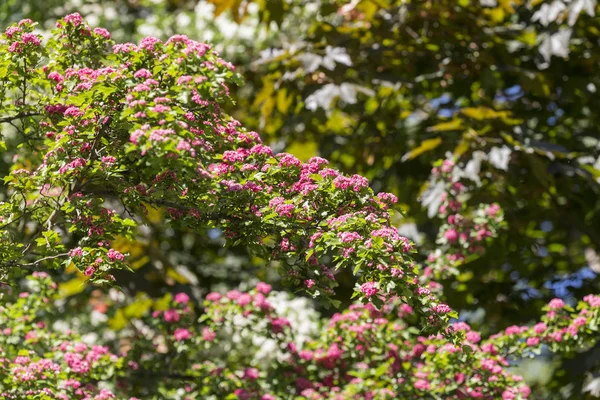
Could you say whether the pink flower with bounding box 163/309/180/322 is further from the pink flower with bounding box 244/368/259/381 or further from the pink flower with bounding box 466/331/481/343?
the pink flower with bounding box 466/331/481/343

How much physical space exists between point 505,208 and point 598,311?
1.00 meters

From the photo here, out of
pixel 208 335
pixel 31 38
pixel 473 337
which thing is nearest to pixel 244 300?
pixel 208 335

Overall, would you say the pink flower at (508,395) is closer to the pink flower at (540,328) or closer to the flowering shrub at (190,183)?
the pink flower at (540,328)

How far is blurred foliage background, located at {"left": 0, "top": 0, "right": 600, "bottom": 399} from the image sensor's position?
4.73 meters

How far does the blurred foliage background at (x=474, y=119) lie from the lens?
186 inches

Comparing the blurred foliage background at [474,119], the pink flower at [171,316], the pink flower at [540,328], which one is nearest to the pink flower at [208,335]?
the pink flower at [171,316]

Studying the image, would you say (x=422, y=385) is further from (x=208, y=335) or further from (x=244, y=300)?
(x=208, y=335)

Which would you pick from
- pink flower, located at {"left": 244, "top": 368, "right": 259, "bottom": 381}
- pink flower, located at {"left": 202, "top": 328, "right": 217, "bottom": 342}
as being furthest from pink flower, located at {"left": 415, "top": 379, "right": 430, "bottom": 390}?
pink flower, located at {"left": 202, "top": 328, "right": 217, "bottom": 342}

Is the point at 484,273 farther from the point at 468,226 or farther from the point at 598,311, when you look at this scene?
the point at 598,311

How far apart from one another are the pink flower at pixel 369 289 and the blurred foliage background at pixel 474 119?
189 centimetres

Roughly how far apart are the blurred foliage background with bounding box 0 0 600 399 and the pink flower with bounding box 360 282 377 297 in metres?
1.89

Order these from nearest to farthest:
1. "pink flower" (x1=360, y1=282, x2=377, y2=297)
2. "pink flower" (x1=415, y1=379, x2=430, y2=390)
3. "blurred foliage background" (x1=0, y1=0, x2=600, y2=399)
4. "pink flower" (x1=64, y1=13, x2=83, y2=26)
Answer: "pink flower" (x1=360, y1=282, x2=377, y2=297)
"pink flower" (x1=64, y1=13, x2=83, y2=26)
"pink flower" (x1=415, y1=379, x2=430, y2=390)
"blurred foliage background" (x1=0, y1=0, x2=600, y2=399)

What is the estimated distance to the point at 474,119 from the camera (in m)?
4.83

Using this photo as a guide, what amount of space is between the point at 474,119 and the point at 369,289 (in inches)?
94.7
